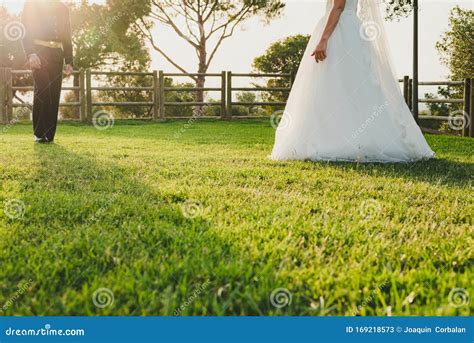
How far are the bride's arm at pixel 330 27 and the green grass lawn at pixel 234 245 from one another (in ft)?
5.84

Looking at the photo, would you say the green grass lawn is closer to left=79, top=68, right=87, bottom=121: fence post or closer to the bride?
the bride

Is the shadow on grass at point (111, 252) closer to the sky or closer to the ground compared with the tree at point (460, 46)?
closer to the ground

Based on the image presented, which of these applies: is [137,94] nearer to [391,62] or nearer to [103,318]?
[391,62]

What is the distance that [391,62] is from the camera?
5.73m

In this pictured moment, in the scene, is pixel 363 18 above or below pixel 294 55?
below

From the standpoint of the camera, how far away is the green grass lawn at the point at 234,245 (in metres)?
1.70

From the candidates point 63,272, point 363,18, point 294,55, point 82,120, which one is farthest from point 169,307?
point 294,55

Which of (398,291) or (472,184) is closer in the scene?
(398,291)

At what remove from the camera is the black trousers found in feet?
23.8

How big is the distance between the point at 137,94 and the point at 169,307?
26391 millimetres

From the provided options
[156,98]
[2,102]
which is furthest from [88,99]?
[2,102]

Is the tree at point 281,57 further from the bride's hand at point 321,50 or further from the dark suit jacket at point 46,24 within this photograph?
the bride's hand at point 321,50

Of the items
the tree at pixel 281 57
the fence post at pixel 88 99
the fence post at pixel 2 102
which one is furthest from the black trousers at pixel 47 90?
the tree at pixel 281 57

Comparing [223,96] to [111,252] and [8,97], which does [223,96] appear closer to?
[8,97]
